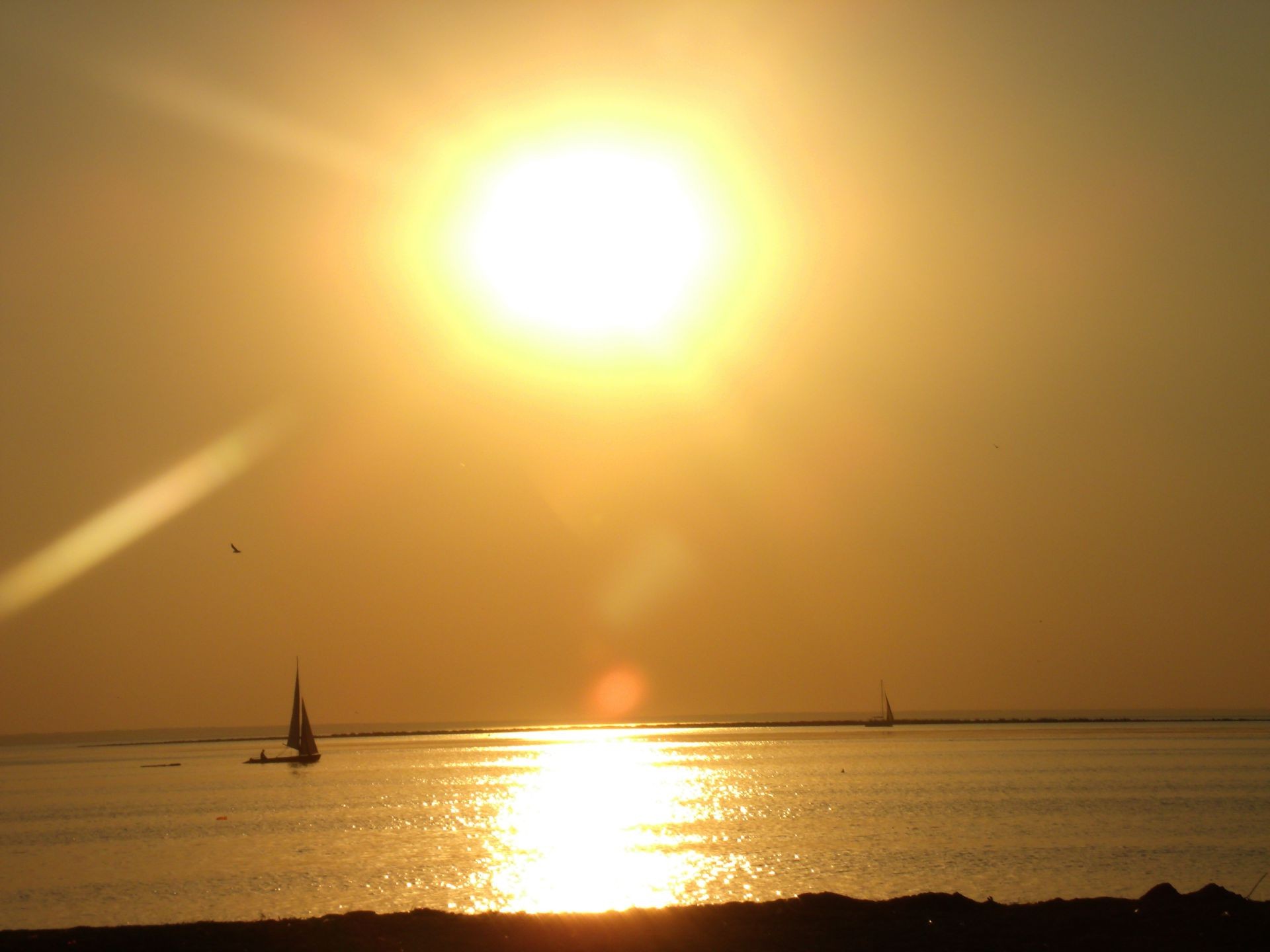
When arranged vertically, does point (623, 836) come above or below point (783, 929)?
above

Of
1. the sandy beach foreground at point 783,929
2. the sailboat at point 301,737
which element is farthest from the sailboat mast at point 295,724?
the sandy beach foreground at point 783,929

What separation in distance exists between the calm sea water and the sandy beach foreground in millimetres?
6769

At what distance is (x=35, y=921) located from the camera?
31609mm

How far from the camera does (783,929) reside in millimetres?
21422

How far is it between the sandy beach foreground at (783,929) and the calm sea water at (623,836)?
677cm

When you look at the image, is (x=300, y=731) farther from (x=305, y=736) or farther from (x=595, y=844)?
(x=595, y=844)

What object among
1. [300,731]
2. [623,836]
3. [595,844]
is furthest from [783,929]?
[300,731]

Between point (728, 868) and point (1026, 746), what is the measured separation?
362ft

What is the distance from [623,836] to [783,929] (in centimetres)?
2771

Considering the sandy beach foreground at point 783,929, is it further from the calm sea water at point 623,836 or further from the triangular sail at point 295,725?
the triangular sail at point 295,725

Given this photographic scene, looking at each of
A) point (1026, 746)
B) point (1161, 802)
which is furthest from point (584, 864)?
point (1026, 746)

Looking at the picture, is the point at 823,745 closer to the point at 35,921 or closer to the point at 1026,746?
the point at 1026,746

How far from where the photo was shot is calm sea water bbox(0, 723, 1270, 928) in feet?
109

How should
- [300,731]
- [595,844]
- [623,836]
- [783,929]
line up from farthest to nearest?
[300,731], [623,836], [595,844], [783,929]
